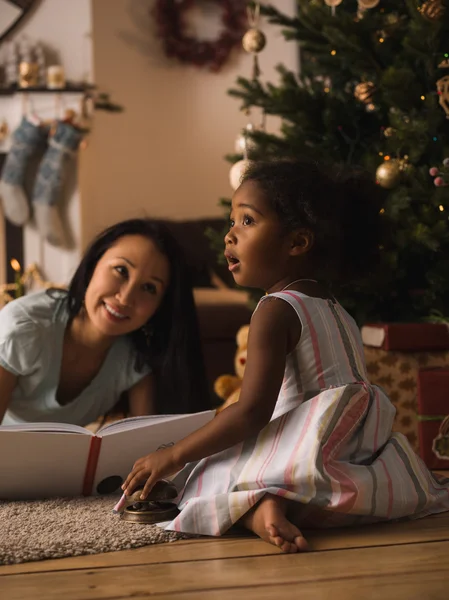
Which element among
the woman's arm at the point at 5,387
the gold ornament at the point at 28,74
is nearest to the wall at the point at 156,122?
the gold ornament at the point at 28,74

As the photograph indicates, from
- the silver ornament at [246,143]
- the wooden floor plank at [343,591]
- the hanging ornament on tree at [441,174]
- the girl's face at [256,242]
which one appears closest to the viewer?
the wooden floor plank at [343,591]

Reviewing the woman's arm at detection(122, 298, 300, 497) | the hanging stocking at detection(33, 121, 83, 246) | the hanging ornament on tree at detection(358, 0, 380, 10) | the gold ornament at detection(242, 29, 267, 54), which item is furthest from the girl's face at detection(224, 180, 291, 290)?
the hanging stocking at detection(33, 121, 83, 246)

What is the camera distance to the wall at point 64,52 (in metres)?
3.87

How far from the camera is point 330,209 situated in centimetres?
129

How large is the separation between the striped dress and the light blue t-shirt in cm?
52

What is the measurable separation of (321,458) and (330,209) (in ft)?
1.30

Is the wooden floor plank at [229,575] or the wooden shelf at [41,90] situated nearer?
the wooden floor plank at [229,575]

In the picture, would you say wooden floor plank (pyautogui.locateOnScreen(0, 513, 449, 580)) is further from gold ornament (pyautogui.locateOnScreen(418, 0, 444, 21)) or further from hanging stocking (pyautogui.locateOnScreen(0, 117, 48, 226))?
hanging stocking (pyautogui.locateOnScreen(0, 117, 48, 226))

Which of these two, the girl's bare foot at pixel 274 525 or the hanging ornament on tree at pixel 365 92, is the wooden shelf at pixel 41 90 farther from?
the girl's bare foot at pixel 274 525

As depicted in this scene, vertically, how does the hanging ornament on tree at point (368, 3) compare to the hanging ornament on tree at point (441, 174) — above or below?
above

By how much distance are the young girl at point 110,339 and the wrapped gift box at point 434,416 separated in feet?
1.53

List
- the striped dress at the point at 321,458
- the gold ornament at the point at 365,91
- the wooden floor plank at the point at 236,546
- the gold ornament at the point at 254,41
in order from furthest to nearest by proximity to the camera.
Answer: the gold ornament at the point at 254,41, the gold ornament at the point at 365,91, the striped dress at the point at 321,458, the wooden floor plank at the point at 236,546

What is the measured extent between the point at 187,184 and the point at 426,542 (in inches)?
139

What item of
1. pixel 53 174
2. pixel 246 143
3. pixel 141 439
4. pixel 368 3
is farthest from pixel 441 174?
pixel 53 174
